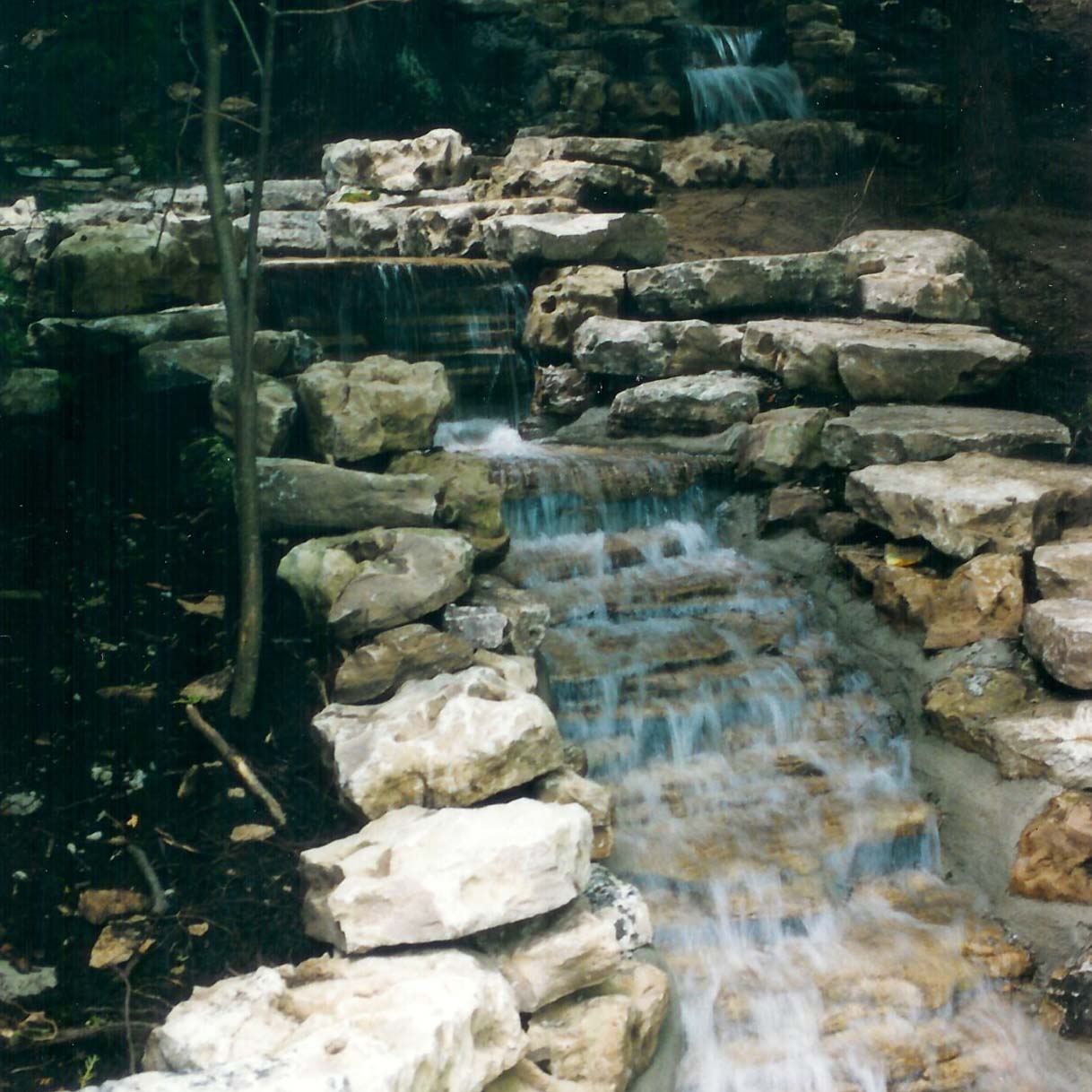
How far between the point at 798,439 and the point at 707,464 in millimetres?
427

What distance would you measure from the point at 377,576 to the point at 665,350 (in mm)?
2862

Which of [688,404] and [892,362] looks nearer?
[892,362]

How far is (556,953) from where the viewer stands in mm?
3074

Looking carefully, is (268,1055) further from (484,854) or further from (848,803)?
(848,803)

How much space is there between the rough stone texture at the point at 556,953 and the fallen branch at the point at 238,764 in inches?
35.0

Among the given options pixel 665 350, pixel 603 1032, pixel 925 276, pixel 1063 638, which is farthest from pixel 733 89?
pixel 603 1032

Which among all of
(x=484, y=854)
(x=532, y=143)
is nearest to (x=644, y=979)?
(x=484, y=854)

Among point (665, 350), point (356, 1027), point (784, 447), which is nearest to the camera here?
point (356, 1027)

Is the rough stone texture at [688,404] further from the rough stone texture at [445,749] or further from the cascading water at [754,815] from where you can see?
the rough stone texture at [445,749]

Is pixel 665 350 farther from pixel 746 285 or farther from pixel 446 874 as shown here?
pixel 446 874

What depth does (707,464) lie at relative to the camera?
18.2 ft

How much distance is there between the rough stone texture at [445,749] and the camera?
11.3ft

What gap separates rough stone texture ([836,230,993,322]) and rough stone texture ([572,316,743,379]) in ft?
3.34

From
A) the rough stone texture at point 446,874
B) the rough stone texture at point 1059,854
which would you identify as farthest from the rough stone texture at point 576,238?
the rough stone texture at point 446,874
